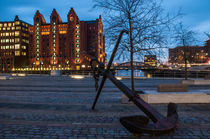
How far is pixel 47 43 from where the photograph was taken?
349 feet

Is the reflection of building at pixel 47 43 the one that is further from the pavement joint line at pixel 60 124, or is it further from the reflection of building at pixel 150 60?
the pavement joint line at pixel 60 124

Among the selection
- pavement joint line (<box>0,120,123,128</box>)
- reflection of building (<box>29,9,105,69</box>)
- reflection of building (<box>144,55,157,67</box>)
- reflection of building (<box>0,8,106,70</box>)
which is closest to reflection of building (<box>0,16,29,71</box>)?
reflection of building (<box>0,8,106,70</box>)

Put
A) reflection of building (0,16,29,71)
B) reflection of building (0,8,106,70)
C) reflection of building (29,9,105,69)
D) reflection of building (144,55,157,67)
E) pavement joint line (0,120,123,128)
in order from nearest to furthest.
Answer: pavement joint line (0,120,123,128)
reflection of building (144,55,157,67)
reflection of building (29,9,105,69)
reflection of building (0,8,106,70)
reflection of building (0,16,29,71)

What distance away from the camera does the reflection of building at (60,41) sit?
98.3 m

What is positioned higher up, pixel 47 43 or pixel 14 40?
pixel 14 40

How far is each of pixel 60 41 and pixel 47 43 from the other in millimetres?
10333

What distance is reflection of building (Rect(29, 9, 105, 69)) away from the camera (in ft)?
323

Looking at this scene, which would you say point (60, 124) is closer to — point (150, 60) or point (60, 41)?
point (150, 60)

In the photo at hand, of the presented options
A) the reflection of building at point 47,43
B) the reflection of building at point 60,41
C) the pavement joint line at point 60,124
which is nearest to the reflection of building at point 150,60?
the pavement joint line at point 60,124

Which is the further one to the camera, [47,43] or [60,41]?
[47,43]

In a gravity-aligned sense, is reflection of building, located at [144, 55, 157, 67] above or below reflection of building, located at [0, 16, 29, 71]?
below

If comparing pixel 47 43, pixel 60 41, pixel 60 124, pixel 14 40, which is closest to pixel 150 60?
pixel 60 124

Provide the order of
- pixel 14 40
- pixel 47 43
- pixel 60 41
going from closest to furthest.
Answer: pixel 14 40
pixel 60 41
pixel 47 43

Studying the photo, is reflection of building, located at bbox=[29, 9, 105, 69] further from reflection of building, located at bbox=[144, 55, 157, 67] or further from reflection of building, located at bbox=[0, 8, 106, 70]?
reflection of building, located at bbox=[144, 55, 157, 67]
